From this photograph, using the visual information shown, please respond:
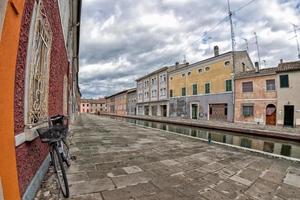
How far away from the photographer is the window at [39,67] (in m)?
2.84

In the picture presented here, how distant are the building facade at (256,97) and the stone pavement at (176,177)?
1539 centimetres

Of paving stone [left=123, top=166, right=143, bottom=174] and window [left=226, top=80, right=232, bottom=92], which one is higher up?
window [left=226, top=80, right=232, bottom=92]

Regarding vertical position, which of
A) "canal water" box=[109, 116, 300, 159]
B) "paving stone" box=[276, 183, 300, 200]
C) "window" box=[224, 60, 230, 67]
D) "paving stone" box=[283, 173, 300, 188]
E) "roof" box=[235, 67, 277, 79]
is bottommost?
"canal water" box=[109, 116, 300, 159]

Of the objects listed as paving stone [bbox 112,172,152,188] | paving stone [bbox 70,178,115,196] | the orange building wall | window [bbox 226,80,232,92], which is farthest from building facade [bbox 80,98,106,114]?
the orange building wall

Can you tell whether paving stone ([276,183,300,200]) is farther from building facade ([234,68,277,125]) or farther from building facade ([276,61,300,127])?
building facade ([234,68,277,125])

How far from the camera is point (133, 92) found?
5141 cm

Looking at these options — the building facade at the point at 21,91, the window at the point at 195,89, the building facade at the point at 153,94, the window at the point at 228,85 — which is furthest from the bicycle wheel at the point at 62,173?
the building facade at the point at 153,94

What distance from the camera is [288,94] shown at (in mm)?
16938

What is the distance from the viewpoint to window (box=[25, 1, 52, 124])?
9.31ft

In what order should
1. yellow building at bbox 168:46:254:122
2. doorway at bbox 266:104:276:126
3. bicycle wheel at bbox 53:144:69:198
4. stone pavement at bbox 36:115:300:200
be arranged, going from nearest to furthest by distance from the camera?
bicycle wheel at bbox 53:144:69:198 → stone pavement at bbox 36:115:300:200 → doorway at bbox 266:104:276:126 → yellow building at bbox 168:46:254:122

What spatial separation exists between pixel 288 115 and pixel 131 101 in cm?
3932

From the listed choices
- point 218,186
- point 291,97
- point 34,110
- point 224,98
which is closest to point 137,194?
point 218,186

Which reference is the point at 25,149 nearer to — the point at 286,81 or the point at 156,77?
the point at 286,81

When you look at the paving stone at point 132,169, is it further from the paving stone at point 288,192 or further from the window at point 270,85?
the window at point 270,85
